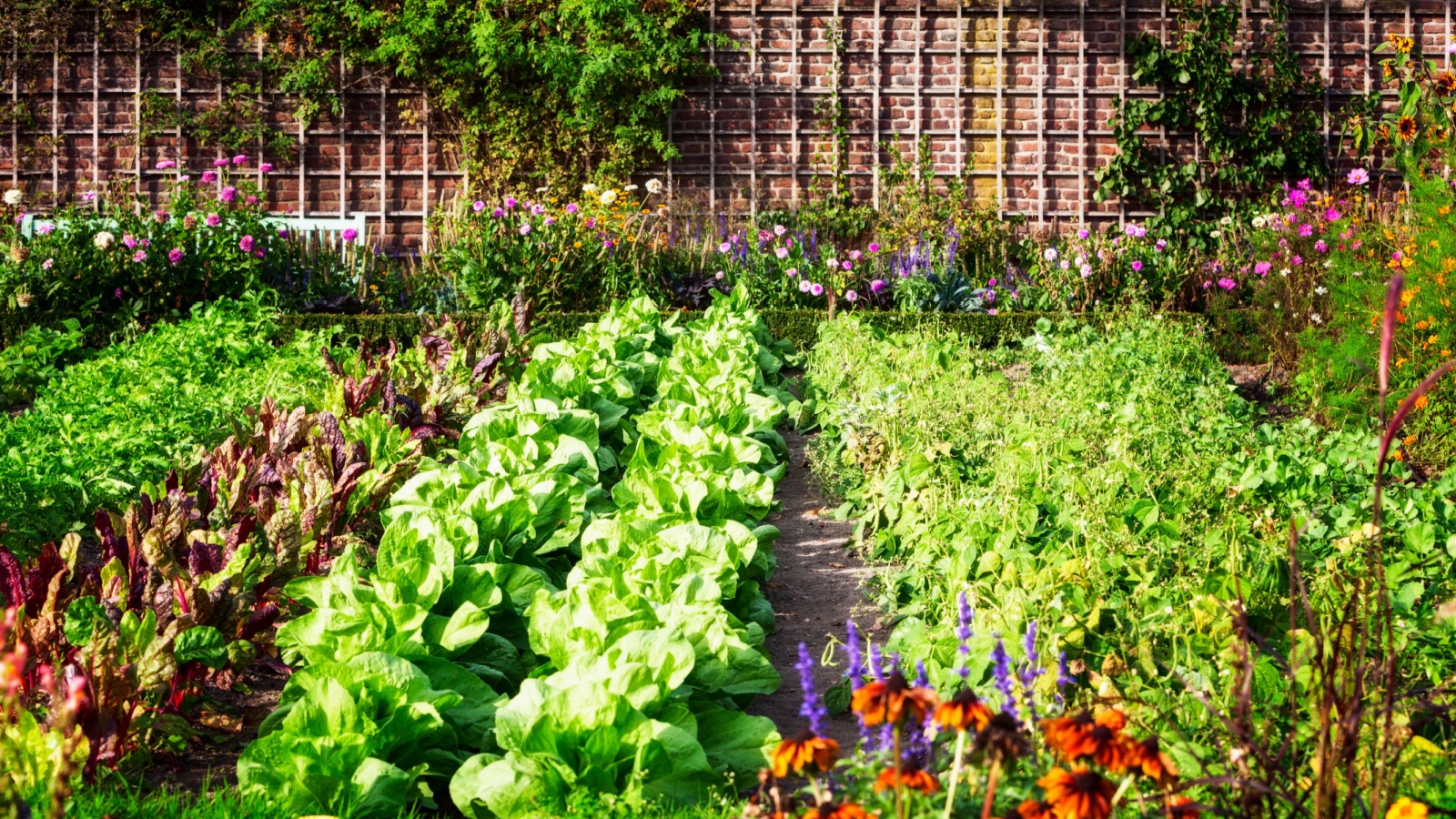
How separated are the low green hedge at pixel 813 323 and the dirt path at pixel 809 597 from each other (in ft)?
11.5

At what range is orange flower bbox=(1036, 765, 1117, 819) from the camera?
1.33 metres

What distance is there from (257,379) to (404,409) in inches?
59.8

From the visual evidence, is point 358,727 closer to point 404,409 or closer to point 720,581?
point 720,581

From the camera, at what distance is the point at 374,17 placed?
1117 centimetres

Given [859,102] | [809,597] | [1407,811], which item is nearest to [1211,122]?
[859,102]

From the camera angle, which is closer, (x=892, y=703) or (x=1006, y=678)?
(x=892, y=703)

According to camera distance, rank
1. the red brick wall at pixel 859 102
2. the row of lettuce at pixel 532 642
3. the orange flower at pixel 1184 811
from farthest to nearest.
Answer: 1. the red brick wall at pixel 859 102
2. the row of lettuce at pixel 532 642
3. the orange flower at pixel 1184 811

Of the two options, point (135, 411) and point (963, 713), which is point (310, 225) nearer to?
point (135, 411)

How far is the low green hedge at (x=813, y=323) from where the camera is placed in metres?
8.09

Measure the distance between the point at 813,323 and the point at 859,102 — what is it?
3806mm

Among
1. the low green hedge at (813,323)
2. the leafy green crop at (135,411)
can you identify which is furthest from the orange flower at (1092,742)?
the low green hedge at (813,323)

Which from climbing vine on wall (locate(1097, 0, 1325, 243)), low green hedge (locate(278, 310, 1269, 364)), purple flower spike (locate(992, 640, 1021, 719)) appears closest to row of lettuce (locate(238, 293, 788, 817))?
purple flower spike (locate(992, 640, 1021, 719))

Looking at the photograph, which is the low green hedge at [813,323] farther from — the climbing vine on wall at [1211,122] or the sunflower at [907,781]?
the sunflower at [907,781]

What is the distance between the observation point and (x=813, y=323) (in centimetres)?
829
